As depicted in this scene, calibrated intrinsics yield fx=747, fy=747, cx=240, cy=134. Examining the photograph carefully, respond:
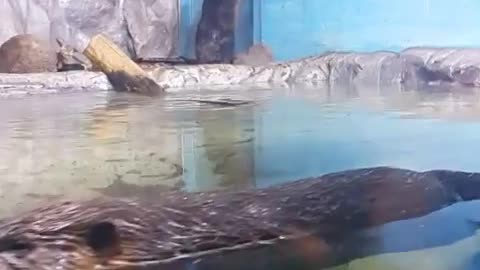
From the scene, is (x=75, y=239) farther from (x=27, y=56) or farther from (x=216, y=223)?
(x=27, y=56)

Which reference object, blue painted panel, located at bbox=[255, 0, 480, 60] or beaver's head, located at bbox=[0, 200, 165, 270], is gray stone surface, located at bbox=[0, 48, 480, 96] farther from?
beaver's head, located at bbox=[0, 200, 165, 270]

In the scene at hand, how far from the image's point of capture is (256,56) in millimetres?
7785

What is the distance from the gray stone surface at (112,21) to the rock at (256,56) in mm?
1123

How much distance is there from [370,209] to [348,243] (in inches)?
5.0

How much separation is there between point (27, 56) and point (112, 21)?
6.55ft

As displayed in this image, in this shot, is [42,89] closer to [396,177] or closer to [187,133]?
[187,133]

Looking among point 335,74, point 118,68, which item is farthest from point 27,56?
point 335,74

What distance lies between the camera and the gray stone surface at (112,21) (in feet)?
27.2

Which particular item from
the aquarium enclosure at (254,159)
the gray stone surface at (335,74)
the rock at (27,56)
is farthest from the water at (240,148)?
the rock at (27,56)

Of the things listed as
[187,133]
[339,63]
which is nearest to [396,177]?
[187,133]

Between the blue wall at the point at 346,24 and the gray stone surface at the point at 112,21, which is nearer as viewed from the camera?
the blue wall at the point at 346,24

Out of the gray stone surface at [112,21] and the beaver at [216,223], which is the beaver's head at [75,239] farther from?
the gray stone surface at [112,21]

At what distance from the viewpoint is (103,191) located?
153cm

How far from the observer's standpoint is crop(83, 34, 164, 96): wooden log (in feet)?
18.2
